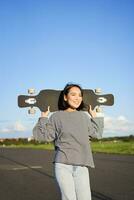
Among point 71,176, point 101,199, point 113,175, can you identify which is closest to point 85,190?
point 71,176

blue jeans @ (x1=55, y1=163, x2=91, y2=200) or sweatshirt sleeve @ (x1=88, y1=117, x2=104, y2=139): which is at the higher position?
sweatshirt sleeve @ (x1=88, y1=117, x2=104, y2=139)

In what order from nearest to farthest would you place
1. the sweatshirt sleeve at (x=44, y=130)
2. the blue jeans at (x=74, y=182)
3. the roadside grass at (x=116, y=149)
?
the blue jeans at (x=74, y=182), the sweatshirt sleeve at (x=44, y=130), the roadside grass at (x=116, y=149)

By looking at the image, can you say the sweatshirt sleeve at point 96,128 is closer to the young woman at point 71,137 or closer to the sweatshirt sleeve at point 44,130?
the young woman at point 71,137

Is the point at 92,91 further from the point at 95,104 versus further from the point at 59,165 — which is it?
the point at 59,165

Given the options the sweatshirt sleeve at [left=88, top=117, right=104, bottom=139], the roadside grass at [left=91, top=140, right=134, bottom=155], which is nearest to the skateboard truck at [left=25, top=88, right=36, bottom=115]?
the sweatshirt sleeve at [left=88, top=117, right=104, bottom=139]

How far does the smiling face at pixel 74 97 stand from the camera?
14.5 ft

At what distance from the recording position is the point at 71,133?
4359 millimetres

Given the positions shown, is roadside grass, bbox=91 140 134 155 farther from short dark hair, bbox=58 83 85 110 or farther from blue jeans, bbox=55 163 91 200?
blue jeans, bbox=55 163 91 200

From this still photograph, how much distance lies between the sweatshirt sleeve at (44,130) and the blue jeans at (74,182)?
29 centimetres

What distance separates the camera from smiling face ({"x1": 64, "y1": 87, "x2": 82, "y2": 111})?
4422mm

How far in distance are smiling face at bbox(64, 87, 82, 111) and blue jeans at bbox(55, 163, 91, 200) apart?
0.53m

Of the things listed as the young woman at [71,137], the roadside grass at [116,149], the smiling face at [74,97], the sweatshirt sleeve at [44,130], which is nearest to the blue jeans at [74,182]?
the young woman at [71,137]

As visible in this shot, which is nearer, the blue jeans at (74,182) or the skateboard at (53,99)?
the blue jeans at (74,182)

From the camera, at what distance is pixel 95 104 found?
451 cm
